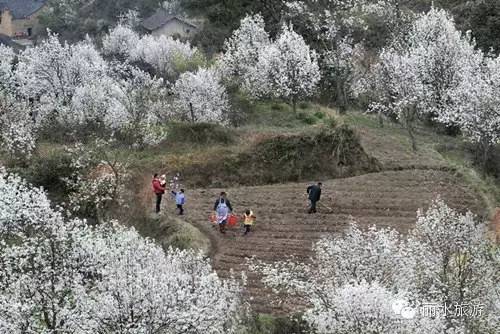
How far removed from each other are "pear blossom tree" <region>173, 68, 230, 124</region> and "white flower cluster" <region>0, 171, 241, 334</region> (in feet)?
70.4

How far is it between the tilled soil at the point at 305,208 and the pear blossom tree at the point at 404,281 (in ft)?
11.4

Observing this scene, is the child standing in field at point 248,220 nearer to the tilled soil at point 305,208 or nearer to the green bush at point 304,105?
the tilled soil at point 305,208

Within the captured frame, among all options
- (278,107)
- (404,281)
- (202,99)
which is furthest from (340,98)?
(404,281)

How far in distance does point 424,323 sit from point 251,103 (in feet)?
94.7

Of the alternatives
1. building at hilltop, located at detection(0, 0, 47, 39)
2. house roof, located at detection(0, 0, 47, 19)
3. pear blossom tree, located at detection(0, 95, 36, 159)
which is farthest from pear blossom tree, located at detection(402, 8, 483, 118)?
house roof, located at detection(0, 0, 47, 19)

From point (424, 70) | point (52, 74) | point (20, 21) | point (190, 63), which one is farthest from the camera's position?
point (20, 21)

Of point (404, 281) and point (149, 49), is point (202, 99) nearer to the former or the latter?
point (404, 281)

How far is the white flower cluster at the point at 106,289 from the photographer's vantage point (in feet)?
54.9

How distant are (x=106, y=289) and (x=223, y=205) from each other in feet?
29.0

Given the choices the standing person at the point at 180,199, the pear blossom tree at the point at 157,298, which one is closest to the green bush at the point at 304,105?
the standing person at the point at 180,199

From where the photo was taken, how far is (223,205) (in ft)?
85.3

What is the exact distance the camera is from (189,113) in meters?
43.8

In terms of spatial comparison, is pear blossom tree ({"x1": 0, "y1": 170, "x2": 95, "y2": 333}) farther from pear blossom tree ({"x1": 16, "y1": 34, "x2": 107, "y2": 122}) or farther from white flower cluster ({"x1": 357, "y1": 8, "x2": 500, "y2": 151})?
pear blossom tree ({"x1": 16, "y1": 34, "x2": 107, "y2": 122})

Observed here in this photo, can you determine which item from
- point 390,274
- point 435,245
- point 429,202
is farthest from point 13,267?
point 429,202
